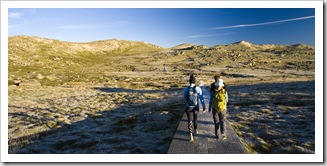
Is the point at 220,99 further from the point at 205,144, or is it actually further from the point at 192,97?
the point at 205,144

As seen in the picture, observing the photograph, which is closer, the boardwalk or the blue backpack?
the boardwalk

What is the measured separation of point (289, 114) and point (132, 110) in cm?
1393

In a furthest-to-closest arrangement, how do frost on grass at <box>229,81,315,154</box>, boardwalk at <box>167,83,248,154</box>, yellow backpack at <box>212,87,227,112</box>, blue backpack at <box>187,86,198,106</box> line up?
frost on grass at <box>229,81,315,154</box>, yellow backpack at <box>212,87,227,112</box>, blue backpack at <box>187,86,198,106</box>, boardwalk at <box>167,83,248,154</box>

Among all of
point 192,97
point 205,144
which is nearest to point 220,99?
point 192,97

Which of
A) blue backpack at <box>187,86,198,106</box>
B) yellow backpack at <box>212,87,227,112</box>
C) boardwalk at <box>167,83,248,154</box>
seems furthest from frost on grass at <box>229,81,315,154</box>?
blue backpack at <box>187,86,198,106</box>

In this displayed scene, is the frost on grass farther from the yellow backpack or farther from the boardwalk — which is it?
the yellow backpack

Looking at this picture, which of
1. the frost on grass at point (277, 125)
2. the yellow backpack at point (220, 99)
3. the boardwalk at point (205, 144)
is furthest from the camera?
the frost on grass at point (277, 125)

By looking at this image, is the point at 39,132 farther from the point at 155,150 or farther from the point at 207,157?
the point at 207,157

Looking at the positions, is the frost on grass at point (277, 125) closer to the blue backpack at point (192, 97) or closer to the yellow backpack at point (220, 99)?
the yellow backpack at point (220, 99)

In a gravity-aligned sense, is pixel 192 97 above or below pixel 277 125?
above

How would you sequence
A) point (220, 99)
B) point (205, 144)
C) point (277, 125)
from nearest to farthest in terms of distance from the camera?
point (205, 144), point (220, 99), point (277, 125)

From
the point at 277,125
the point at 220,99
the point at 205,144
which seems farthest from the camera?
the point at 277,125

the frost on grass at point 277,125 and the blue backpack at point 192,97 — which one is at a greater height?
the blue backpack at point 192,97

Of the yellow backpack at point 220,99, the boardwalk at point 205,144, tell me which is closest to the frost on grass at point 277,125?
the boardwalk at point 205,144
